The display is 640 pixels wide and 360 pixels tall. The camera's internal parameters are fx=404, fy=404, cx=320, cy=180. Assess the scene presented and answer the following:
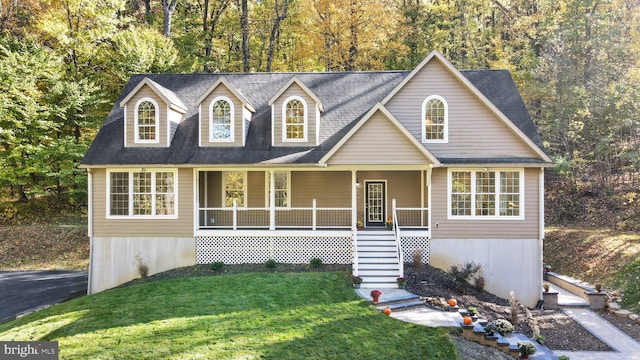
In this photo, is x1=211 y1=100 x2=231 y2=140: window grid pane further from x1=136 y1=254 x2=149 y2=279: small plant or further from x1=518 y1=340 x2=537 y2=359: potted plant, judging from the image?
x1=518 y1=340 x2=537 y2=359: potted plant

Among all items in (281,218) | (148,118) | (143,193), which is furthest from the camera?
(281,218)

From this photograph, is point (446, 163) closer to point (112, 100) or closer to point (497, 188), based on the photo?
point (497, 188)

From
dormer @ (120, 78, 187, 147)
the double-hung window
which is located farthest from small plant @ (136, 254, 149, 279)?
dormer @ (120, 78, 187, 147)

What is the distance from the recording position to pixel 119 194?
15.8m

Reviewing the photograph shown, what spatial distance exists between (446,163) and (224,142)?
28.4 ft

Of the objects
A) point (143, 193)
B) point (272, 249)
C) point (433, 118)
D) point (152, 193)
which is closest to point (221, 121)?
point (152, 193)

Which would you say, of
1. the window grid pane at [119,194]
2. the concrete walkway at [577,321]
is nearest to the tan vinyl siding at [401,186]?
the concrete walkway at [577,321]

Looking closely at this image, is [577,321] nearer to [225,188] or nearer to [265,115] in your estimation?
[265,115]

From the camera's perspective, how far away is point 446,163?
14883mm

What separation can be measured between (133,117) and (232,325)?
1020 cm

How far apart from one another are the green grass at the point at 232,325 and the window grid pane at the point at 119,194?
3902mm

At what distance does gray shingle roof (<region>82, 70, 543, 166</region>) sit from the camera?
51.3 ft

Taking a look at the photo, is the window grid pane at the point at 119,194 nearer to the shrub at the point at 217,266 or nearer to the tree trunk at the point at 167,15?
the shrub at the point at 217,266

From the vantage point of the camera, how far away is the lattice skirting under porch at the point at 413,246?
1525cm
